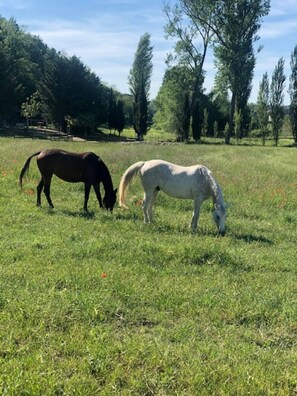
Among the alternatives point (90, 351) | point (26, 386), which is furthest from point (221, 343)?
point (26, 386)

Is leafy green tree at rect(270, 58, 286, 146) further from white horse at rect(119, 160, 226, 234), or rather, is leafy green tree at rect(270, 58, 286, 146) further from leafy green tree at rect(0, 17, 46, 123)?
white horse at rect(119, 160, 226, 234)

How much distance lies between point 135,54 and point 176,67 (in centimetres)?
2135

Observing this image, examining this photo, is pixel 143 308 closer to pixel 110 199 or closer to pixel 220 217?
pixel 220 217

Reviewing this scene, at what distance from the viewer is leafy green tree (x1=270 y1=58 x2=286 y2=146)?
5981 cm

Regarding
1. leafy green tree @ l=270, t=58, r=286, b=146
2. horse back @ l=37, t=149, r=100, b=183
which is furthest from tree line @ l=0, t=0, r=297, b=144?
horse back @ l=37, t=149, r=100, b=183

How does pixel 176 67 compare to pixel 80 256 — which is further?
pixel 176 67

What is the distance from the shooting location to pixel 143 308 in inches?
196

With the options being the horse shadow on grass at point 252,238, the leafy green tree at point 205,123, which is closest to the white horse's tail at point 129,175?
the horse shadow on grass at point 252,238

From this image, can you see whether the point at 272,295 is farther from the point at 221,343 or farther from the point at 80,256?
the point at 80,256

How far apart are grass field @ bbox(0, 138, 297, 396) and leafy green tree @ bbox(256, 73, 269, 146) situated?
53.4 metres

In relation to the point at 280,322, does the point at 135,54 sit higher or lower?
higher

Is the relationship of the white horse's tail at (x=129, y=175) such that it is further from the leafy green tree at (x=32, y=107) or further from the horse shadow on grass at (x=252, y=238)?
the leafy green tree at (x=32, y=107)

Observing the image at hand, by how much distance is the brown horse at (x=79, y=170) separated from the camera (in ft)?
36.8

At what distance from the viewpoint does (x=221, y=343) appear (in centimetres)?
421
